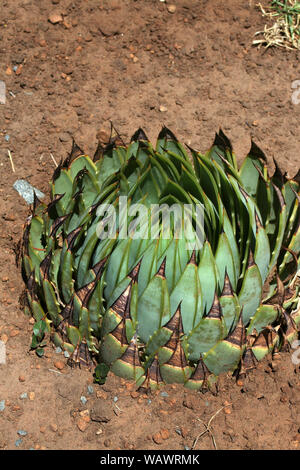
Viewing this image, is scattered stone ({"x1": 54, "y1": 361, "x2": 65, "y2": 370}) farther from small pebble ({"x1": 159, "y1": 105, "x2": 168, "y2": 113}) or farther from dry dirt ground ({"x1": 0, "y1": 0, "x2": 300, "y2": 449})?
small pebble ({"x1": 159, "y1": 105, "x2": 168, "y2": 113})

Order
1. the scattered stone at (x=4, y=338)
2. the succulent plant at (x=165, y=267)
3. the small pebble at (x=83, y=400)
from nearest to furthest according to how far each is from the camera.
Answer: the succulent plant at (x=165, y=267)
the small pebble at (x=83, y=400)
the scattered stone at (x=4, y=338)

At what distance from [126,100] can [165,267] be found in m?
2.37

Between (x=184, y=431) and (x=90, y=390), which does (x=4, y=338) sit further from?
(x=184, y=431)

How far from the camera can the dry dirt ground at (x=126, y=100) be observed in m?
3.90

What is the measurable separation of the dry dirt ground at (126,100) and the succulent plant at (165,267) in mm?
173

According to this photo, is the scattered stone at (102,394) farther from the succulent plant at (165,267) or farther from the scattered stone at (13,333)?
the scattered stone at (13,333)

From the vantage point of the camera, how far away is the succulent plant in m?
3.41

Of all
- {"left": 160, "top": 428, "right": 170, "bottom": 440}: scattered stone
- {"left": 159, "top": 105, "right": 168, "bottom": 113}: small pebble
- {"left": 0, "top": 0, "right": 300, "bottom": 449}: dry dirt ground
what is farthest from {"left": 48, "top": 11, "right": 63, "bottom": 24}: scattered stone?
{"left": 160, "top": 428, "right": 170, "bottom": 440}: scattered stone

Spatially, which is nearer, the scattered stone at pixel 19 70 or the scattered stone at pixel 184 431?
the scattered stone at pixel 184 431

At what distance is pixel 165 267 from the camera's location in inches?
134

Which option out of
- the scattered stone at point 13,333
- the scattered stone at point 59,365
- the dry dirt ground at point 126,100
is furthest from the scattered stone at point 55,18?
the scattered stone at point 59,365

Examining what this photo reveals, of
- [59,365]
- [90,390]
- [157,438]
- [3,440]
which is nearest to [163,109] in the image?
[59,365]

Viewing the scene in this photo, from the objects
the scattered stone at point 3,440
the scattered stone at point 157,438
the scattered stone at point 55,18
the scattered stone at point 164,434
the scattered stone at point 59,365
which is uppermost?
the scattered stone at point 55,18
